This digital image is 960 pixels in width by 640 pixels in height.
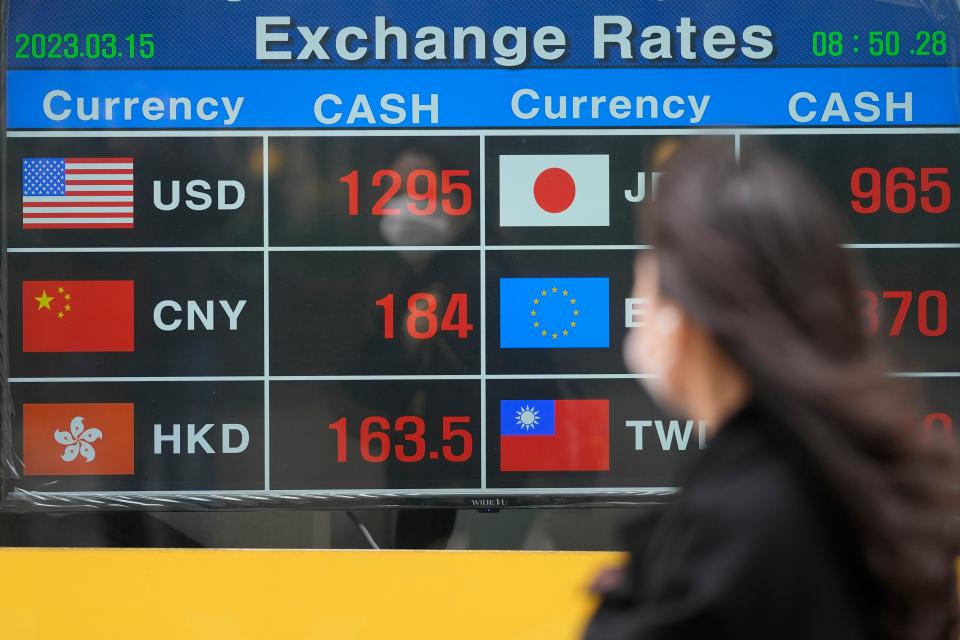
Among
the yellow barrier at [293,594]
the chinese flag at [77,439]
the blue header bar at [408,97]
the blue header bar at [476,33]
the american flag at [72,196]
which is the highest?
the blue header bar at [476,33]

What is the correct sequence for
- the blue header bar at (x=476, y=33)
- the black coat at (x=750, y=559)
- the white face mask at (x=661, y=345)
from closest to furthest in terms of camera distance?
1. the black coat at (x=750, y=559)
2. the white face mask at (x=661, y=345)
3. the blue header bar at (x=476, y=33)

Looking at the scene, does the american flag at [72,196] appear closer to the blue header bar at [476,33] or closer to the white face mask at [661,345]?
the blue header bar at [476,33]

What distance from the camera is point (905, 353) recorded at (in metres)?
2.54

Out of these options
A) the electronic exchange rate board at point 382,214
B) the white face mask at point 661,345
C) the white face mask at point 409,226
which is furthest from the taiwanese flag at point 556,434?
the white face mask at point 661,345

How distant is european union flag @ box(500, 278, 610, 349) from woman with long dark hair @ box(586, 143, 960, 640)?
1420 millimetres

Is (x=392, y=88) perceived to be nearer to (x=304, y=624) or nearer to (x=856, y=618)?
(x=304, y=624)

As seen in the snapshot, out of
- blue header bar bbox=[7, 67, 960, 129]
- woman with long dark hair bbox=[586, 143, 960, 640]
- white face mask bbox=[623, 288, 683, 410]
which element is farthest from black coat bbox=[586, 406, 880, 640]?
blue header bar bbox=[7, 67, 960, 129]

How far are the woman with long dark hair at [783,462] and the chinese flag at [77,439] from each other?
1754 millimetres

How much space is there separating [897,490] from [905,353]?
5.36ft

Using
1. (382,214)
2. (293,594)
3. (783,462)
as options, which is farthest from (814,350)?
(293,594)

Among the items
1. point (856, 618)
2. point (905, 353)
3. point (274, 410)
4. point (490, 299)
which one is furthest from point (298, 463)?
point (856, 618)

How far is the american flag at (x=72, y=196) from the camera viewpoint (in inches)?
98.0

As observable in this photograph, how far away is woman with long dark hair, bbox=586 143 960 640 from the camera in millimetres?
979

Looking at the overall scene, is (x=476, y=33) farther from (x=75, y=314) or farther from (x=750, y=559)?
(x=750, y=559)
